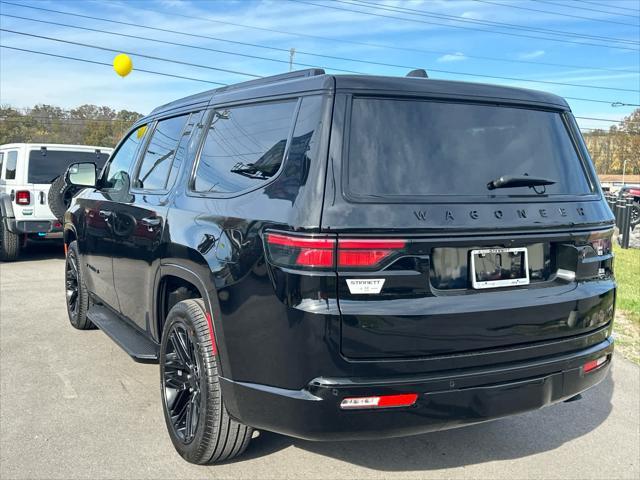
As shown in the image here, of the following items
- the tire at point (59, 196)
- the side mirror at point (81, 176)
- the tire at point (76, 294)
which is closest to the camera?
the side mirror at point (81, 176)

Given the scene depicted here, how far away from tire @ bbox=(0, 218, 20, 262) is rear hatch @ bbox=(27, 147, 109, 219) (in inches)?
20.9

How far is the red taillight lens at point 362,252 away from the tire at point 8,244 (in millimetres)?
9180

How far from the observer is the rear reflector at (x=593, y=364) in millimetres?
2980

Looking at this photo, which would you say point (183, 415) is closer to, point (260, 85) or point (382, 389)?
point (382, 389)

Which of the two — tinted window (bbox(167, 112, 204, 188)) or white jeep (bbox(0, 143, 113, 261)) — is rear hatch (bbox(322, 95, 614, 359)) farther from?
white jeep (bbox(0, 143, 113, 261))

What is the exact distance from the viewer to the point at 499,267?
2744mm

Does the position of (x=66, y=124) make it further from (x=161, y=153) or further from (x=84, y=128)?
(x=161, y=153)

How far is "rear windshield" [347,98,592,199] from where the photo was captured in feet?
8.48

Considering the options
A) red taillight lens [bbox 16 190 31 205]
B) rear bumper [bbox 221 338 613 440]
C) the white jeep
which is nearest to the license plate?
rear bumper [bbox 221 338 613 440]

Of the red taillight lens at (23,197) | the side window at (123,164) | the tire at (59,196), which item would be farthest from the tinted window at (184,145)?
the red taillight lens at (23,197)

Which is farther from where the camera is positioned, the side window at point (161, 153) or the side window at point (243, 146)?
the side window at point (161, 153)

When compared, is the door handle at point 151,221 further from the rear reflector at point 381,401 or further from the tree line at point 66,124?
the tree line at point 66,124

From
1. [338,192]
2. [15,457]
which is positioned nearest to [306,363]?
[338,192]

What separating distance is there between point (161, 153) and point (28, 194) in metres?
7.05
